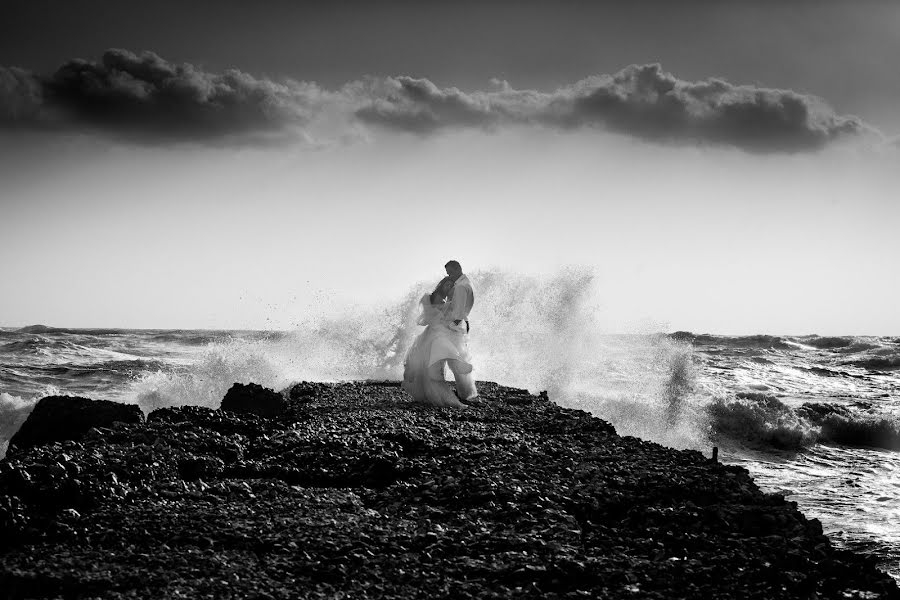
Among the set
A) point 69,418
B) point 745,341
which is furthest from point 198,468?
point 745,341

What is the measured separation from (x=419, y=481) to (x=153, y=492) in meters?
1.80

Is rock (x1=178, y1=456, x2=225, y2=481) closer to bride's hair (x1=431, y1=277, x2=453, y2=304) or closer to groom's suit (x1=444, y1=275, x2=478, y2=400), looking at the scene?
groom's suit (x1=444, y1=275, x2=478, y2=400)

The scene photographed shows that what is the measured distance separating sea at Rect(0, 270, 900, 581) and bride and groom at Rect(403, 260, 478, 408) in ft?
15.4

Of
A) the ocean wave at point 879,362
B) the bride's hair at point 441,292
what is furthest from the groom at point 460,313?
the ocean wave at point 879,362

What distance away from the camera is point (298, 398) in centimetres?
1066

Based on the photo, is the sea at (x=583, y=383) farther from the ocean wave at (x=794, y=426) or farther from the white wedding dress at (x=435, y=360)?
the white wedding dress at (x=435, y=360)

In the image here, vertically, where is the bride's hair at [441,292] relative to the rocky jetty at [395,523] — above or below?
above

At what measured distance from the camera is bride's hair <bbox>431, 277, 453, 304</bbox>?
10.4 meters

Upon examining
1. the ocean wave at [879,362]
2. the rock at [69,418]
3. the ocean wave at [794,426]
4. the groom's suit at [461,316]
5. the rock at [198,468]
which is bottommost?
the rock at [69,418]

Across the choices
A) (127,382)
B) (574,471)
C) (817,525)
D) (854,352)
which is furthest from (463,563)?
(854,352)

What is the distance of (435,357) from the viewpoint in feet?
32.4

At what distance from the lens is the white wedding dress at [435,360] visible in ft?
32.5

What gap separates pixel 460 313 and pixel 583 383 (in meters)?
9.56

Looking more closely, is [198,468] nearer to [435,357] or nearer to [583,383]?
[435,357]
